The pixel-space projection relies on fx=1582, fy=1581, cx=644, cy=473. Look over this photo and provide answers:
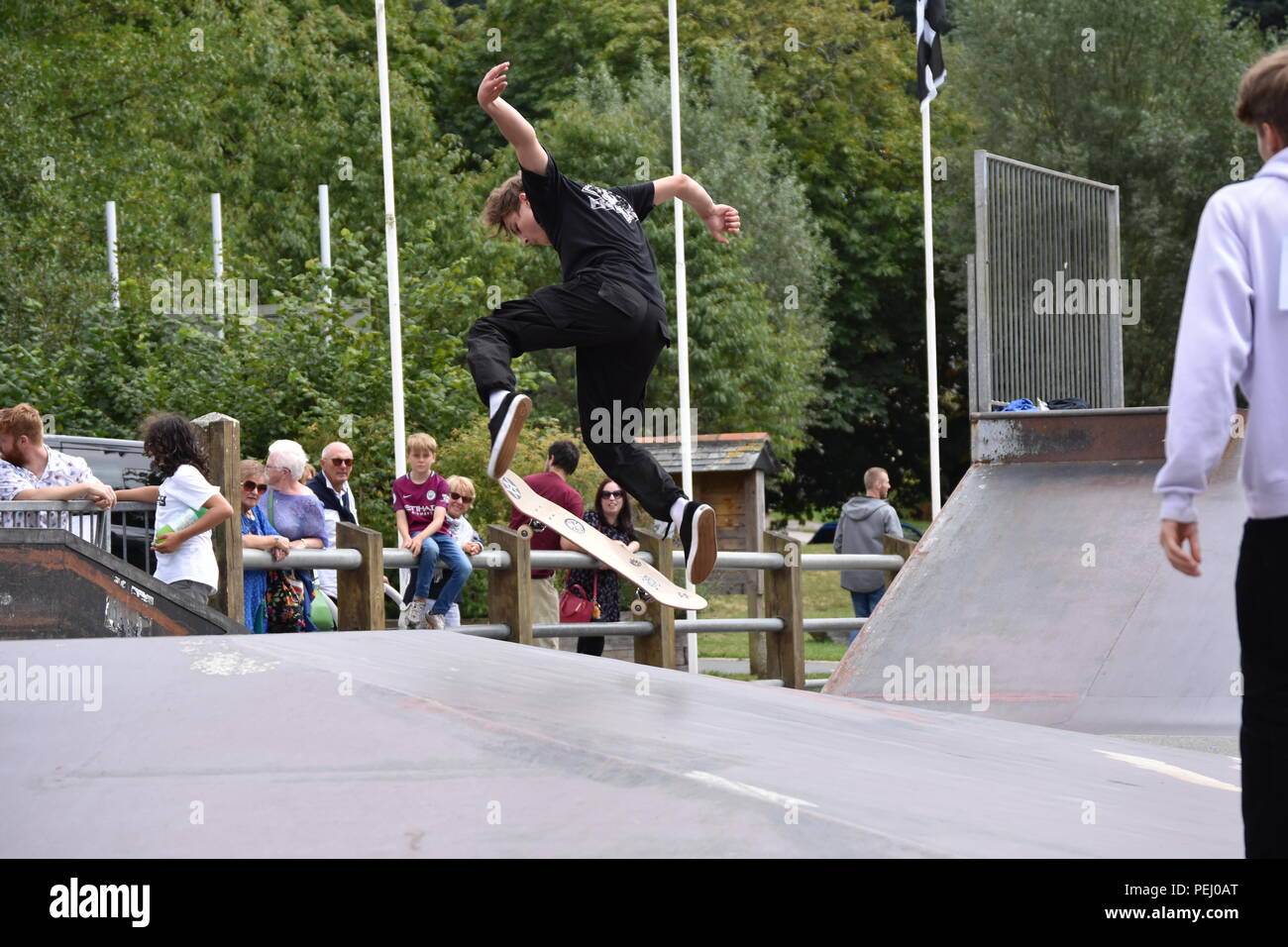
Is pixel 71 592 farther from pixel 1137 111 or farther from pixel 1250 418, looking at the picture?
pixel 1137 111

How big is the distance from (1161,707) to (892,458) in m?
35.5

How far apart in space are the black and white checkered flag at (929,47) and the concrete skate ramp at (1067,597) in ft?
23.0

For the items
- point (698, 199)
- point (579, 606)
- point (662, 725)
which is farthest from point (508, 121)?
point (579, 606)

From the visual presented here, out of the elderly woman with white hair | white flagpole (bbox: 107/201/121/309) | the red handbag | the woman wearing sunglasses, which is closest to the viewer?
the woman wearing sunglasses

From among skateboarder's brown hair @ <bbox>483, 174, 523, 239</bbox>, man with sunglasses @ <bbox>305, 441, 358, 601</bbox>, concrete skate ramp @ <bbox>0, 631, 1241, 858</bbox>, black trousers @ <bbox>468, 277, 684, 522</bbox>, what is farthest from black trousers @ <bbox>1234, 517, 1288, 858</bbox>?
man with sunglasses @ <bbox>305, 441, 358, 601</bbox>

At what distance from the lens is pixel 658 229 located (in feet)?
94.4

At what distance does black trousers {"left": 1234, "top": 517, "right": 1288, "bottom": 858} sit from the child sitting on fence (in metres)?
5.65

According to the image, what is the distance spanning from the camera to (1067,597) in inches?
291

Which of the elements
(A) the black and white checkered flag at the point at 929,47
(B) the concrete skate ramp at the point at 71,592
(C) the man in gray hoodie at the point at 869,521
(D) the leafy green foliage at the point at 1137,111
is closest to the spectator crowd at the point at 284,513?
(B) the concrete skate ramp at the point at 71,592

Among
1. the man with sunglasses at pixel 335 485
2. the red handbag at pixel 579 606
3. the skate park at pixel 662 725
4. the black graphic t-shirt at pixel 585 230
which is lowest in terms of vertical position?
the red handbag at pixel 579 606

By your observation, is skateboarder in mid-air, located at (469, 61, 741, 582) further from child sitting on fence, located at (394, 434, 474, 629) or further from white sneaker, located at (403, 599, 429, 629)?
white sneaker, located at (403, 599, 429, 629)

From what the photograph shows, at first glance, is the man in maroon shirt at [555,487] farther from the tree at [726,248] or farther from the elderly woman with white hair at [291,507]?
the tree at [726,248]

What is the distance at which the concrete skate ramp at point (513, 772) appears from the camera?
303 centimetres

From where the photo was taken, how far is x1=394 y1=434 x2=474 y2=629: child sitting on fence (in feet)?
26.8
